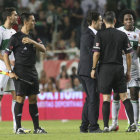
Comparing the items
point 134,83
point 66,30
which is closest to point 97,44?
point 134,83

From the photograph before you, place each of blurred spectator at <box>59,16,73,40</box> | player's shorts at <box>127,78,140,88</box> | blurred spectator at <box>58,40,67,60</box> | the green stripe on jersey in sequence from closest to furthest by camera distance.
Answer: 1. the green stripe on jersey
2. player's shorts at <box>127,78,140,88</box>
3. blurred spectator at <box>58,40,67,60</box>
4. blurred spectator at <box>59,16,73,40</box>

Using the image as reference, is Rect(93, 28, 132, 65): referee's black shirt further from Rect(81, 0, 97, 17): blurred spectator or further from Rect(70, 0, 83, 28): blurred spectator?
Rect(70, 0, 83, 28): blurred spectator

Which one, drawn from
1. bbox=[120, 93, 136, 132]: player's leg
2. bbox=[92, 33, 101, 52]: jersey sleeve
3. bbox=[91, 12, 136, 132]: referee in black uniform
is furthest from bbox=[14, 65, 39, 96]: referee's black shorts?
bbox=[120, 93, 136, 132]: player's leg

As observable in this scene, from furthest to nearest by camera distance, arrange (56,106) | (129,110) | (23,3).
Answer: (23,3)
(56,106)
(129,110)

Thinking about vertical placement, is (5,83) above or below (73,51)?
below

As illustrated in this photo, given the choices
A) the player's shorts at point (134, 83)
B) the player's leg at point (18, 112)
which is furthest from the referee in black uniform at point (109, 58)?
the player's shorts at point (134, 83)

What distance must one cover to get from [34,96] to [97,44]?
1.59 metres

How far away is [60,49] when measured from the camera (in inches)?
809

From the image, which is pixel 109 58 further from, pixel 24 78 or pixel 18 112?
pixel 18 112

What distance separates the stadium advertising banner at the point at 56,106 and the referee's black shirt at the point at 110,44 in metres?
7.70

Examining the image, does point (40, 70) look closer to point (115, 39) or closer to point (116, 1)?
point (116, 1)

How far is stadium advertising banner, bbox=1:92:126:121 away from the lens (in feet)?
58.0

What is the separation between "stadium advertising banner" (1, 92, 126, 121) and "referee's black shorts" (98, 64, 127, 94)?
757cm

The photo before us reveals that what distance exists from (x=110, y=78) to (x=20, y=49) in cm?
172
